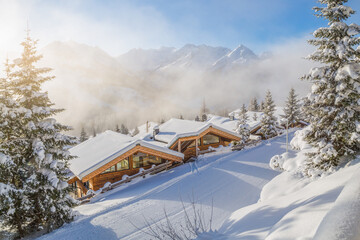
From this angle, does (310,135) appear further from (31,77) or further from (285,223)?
(31,77)

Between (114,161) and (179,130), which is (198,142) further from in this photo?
(114,161)

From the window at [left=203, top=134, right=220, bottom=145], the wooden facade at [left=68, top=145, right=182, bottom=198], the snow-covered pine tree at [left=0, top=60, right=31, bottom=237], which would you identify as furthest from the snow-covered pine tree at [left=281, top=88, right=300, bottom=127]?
the snow-covered pine tree at [left=0, top=60, right=31, bottom=237]

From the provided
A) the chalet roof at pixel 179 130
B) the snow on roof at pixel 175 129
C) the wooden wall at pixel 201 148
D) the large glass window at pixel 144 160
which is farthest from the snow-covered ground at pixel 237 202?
the snow on roof at pixel 175 129

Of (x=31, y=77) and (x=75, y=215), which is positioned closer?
(x=31, y=77)


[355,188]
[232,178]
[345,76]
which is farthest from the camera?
[232,178]

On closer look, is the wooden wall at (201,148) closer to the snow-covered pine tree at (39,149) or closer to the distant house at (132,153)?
the distant house at (132,153)

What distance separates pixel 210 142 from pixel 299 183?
55.0 feet

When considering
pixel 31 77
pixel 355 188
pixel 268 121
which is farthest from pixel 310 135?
pixel 268 121

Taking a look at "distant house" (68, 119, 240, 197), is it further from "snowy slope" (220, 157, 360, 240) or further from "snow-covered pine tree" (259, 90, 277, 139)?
"snowy slope" (220, 157, 360, 240)

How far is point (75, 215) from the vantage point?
11125 mm

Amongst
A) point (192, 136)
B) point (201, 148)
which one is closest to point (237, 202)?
point (192, 136)

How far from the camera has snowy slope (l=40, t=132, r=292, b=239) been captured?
9797 millimetres

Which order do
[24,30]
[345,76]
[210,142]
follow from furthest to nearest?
[210,142], [24,30], [345,76]

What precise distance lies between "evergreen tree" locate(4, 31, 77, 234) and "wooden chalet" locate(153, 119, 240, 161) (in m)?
13.0
